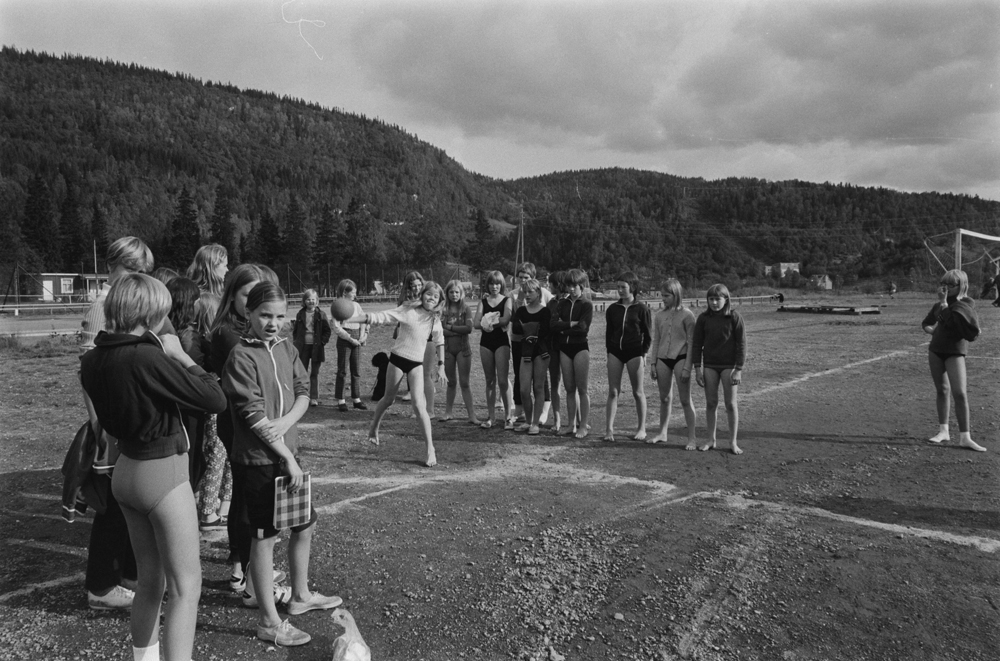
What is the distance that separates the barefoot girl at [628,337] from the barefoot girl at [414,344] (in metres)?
2.05

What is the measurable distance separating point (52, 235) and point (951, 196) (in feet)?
617

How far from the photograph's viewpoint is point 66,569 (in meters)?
3.84

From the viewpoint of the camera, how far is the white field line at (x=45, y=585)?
3477 millimetres

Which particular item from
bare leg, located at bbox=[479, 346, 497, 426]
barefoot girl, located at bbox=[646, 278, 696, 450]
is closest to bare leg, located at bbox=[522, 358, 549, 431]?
bare leg, located at bbox=[479, 346, 497, 426]

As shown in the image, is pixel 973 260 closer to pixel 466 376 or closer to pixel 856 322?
pixel 856 322

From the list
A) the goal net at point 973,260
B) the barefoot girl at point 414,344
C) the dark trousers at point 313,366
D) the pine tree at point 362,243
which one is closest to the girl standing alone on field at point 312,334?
the dark trousers at point 313,366

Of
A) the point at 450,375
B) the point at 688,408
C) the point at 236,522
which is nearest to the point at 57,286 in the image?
the point at 450,375

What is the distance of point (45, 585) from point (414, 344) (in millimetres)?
3402

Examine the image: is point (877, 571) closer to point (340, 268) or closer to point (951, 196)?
point (340, 268)

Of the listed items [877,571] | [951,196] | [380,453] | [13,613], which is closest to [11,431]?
A: [380,453]

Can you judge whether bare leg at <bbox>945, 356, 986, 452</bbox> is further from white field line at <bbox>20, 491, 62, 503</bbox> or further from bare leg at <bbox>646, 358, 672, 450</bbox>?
white field line at <bbox>20, 491, 62, 503</bbox>

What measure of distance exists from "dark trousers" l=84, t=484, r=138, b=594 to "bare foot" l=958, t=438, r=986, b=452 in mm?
7843

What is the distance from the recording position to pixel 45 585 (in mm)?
3609

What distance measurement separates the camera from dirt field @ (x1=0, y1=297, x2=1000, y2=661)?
10.1 feet
